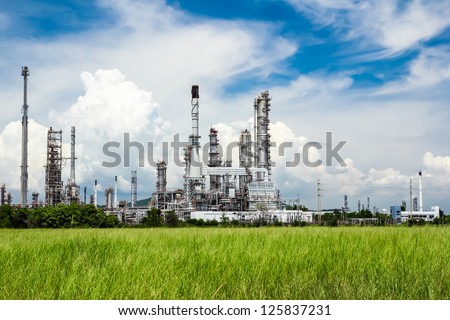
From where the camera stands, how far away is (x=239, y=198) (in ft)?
201

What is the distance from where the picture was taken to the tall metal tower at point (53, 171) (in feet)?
168

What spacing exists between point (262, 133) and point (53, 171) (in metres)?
24.1

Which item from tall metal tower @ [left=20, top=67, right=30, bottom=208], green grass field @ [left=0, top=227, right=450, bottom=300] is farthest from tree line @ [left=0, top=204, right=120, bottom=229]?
green grass field @ [left=0, top=227, right=450, bottom=300]

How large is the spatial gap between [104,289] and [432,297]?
2621 mm

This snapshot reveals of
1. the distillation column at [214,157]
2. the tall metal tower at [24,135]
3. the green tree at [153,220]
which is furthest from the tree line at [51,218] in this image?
the distillation column at [214,157]

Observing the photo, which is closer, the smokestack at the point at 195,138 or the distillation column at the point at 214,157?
the smokestack at the point at 195,138

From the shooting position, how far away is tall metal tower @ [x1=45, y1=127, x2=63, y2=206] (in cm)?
5134

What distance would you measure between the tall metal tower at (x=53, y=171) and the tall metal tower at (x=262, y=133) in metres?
22.9

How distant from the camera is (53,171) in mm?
51469

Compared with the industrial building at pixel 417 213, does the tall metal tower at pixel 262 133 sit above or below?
above

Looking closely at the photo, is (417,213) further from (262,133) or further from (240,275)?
(240,275)

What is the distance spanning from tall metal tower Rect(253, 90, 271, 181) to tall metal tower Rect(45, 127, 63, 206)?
75.0 feet

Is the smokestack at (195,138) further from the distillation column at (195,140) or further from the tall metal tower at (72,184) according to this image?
the tall metal tower at (72,184)
